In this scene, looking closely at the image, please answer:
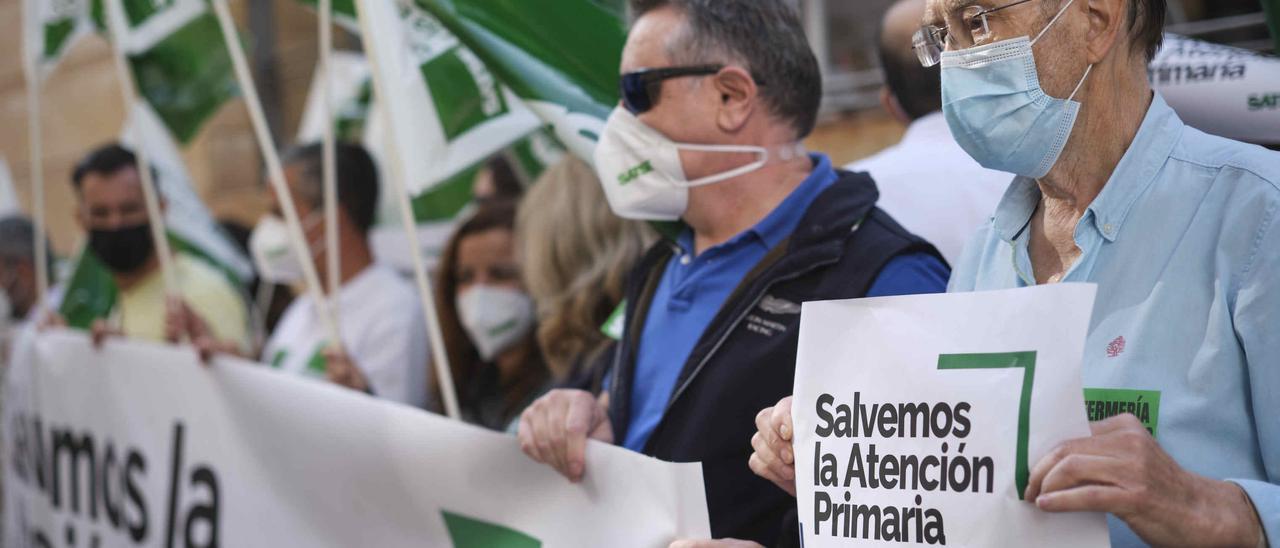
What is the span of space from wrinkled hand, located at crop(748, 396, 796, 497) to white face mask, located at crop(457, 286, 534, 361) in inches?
106

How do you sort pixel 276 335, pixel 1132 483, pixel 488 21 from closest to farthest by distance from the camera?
1. pixel 1132 483
2. pixel 488 21
3. pixel 276 335

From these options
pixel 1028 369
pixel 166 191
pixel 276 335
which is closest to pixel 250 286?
pixel 166 191

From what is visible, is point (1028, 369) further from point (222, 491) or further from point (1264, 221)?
point (222, 491)

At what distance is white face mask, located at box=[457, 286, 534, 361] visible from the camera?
4.88 m

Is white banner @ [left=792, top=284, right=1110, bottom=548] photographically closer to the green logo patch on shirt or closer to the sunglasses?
the green logo patch on shirt

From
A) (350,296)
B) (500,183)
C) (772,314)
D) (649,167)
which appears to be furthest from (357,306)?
(772,314)

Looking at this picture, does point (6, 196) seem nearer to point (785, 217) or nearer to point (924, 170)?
point (924, 170)

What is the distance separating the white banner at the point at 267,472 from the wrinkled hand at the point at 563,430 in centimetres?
4

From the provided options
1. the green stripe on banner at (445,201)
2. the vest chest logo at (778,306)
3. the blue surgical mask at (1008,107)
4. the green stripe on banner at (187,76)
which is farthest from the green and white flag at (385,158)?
the blue surgical mask at (1008,107)

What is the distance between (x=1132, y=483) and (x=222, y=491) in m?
3.01

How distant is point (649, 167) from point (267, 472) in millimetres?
1482

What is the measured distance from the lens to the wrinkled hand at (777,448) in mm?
2174

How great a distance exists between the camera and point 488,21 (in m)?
3.67

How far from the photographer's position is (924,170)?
3.66 metres
